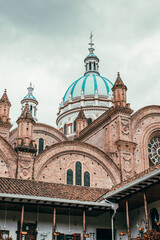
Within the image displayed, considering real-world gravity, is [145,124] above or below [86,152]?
above

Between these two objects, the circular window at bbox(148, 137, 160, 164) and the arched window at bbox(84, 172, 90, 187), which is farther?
the circular window at bbox(148, 137, 160, 164)

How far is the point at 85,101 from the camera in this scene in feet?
181

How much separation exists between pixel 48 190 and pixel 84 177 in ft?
30.0

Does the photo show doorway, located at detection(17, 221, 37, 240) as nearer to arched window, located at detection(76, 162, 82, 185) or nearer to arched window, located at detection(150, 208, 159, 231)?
arched window, located at detection(150, 208, 159, 231)

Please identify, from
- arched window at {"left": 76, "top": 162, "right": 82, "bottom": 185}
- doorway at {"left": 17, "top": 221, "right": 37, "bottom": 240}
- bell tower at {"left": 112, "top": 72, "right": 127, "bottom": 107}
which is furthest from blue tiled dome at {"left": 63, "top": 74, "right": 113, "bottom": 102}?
doorway at {"left": 17, "top": 221, "right": 37, "bottom": 240}

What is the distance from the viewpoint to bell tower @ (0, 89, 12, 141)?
36.7 meters

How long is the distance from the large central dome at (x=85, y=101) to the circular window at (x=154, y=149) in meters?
15.9

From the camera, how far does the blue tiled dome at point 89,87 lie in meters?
55.9

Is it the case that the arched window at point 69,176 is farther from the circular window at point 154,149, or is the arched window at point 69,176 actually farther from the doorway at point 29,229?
the circular window at point 154,149

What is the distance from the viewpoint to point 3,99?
3772 centimetres

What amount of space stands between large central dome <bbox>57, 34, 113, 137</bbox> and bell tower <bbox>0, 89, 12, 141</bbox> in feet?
59.1

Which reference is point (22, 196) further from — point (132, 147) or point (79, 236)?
point (132, 147)

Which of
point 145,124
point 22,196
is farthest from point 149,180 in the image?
point 145,124

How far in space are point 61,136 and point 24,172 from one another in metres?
15.7
